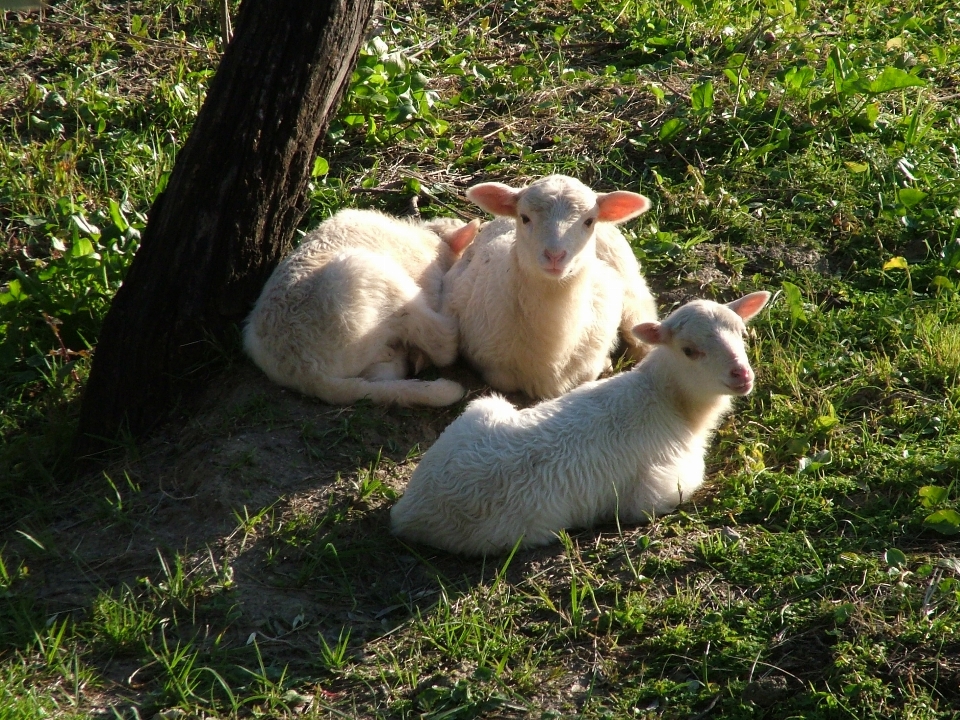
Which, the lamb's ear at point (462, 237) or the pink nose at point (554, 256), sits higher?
the pink nose at point (554, 256)

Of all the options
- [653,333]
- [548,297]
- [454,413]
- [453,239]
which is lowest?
[454,413]

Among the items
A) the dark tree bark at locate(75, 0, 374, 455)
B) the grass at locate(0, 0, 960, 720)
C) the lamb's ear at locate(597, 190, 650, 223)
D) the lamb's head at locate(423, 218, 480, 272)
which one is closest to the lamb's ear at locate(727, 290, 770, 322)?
the grass at locate(0, 0, 960, 720)

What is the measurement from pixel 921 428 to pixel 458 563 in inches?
86.8

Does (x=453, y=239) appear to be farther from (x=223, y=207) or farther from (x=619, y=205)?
(x=223, y=207)

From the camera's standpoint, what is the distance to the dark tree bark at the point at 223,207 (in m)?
4.72

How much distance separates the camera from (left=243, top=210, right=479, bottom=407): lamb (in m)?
4.82

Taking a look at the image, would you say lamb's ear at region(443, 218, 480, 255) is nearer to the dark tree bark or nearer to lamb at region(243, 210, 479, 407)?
lamb at region(243, 210, 479, 407)

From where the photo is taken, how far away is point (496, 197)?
4875 mm

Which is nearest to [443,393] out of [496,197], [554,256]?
[554,256]

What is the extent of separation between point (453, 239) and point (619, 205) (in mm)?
1249

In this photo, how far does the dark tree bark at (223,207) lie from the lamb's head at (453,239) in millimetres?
941

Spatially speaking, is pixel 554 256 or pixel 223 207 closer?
pixel 554 256

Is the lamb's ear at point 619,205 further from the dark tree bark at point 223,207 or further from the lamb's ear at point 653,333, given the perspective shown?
the dark tree bark at point 223,207

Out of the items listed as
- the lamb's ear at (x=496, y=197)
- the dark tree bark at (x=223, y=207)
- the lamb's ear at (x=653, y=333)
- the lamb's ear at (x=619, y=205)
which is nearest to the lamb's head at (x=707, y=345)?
the lamb's ear at (x=653, y=333)
